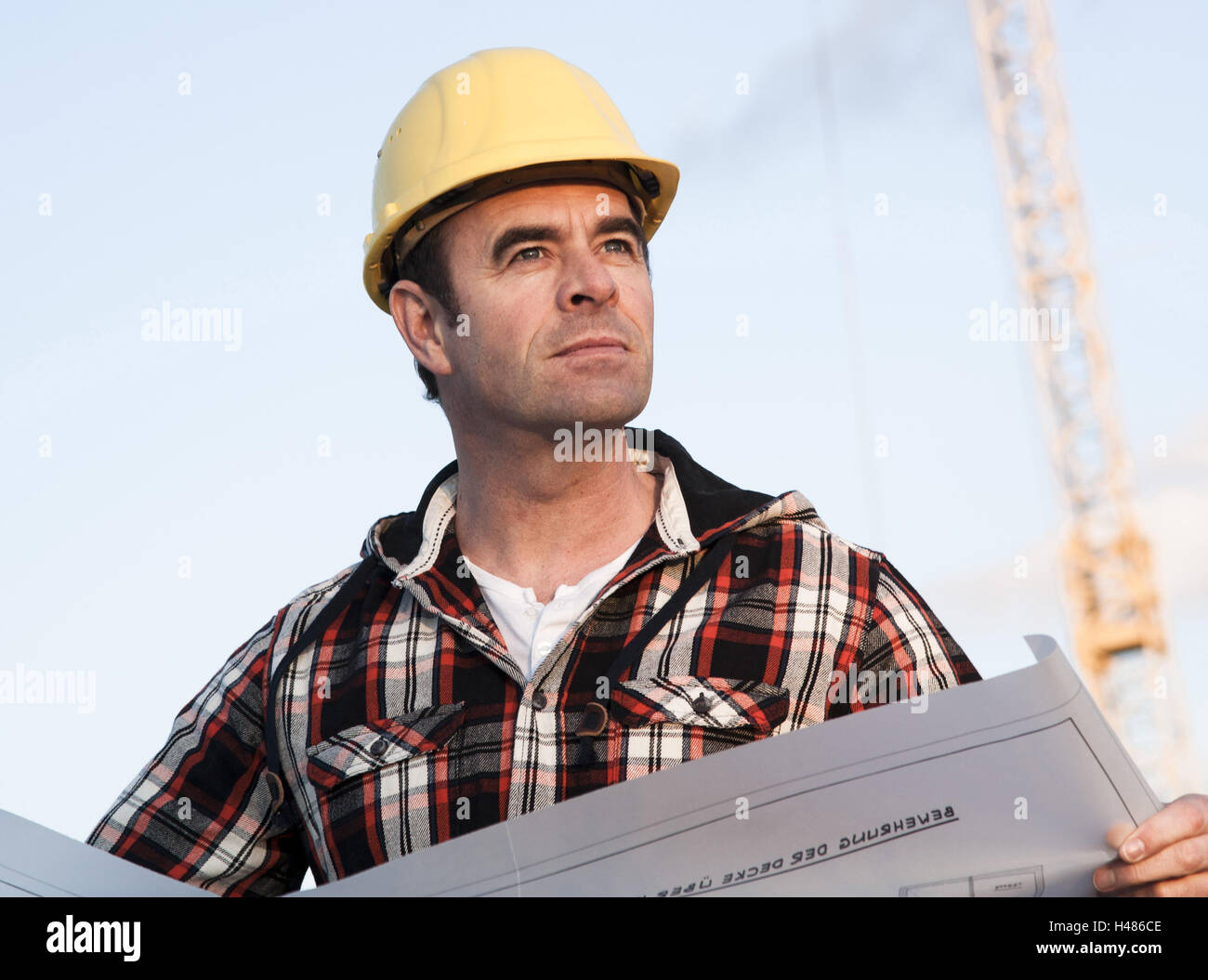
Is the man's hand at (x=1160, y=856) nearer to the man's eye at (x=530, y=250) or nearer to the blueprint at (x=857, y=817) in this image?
the blueprint at (x=857, y=817)

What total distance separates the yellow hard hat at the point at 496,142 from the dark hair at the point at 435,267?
29 millimetres

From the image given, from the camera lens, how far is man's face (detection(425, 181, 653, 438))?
3.28m

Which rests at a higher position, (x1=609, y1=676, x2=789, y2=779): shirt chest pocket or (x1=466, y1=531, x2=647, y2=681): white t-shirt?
(x1=466, y1=531, x2=647, y2=681): white t-shirt

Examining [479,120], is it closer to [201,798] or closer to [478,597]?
[478,597]

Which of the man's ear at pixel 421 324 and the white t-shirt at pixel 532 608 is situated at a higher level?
the man's ear at pixel 421 324

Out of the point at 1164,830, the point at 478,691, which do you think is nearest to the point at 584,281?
the point at 478,691

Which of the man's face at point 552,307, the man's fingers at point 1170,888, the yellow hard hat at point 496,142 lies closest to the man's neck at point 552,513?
the man's face at point 552,307

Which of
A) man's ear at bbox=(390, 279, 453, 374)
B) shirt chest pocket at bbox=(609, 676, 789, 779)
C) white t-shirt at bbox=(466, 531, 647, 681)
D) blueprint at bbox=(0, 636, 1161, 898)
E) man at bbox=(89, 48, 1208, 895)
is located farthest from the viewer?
man's ear at bbox=(390, 279, 453, 374)

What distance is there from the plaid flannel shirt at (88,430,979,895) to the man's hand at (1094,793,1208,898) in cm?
111

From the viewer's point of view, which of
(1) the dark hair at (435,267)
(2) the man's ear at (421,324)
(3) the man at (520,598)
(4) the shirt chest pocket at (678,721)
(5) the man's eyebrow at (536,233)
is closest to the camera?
(4) the shirt chest pocket at (678,721)

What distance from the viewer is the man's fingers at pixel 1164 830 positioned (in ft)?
5.96

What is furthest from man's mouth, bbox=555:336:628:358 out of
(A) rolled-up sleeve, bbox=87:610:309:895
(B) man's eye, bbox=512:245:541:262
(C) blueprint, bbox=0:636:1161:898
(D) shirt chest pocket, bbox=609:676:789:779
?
(C) blueprint, bbox=0:636:1161:898

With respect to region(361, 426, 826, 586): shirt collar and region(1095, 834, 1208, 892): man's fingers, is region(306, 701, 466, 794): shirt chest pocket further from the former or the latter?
region(1095, 834, 1208, 892): man's fingers

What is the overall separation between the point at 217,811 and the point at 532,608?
89cm
